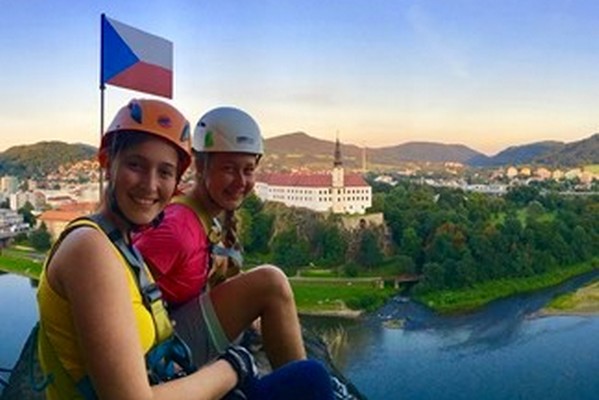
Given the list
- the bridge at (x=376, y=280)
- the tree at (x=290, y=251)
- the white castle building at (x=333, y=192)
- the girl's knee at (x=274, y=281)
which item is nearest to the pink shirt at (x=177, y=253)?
the girl's knee at (x=274, y=281)

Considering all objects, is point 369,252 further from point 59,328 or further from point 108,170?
point 59,328

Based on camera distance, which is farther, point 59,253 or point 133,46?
point 133,46

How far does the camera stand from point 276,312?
4.55ft

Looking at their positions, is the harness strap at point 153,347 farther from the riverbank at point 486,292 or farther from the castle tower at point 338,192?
the castle tower at point 338,192

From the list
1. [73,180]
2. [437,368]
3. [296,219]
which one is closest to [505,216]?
[296,219]

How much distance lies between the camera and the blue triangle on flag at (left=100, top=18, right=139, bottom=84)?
271 centimetres

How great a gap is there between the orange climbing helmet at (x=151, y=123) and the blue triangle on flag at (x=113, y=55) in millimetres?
1822

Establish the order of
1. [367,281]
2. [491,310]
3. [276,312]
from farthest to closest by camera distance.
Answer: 1. [367,281]
2. [491,310]
3. [276,312]

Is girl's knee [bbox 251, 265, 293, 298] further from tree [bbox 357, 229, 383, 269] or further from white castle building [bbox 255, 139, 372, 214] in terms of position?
white castle building [bbox 255, 139, 372, 214]

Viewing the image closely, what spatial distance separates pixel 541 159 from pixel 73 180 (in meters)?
61.7

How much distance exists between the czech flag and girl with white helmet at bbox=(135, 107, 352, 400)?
1.40 metres

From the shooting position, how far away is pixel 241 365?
102 centimetres

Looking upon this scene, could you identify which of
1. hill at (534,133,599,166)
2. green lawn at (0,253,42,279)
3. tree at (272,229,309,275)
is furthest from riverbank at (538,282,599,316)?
hill at (534,133,599,166)

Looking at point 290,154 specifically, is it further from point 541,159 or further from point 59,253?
point 59,253
